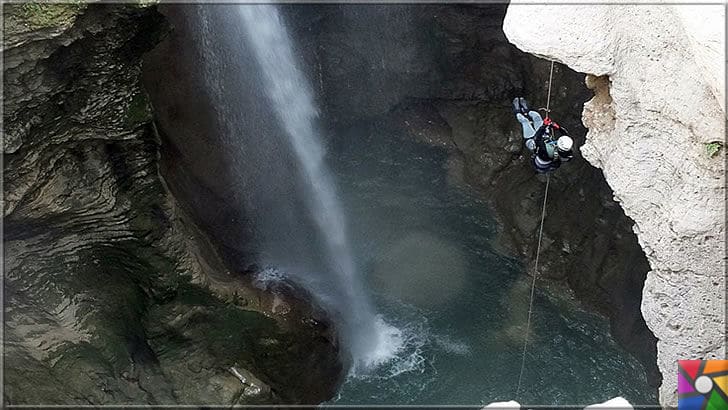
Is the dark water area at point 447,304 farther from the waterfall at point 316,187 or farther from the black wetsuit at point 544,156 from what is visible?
the black wetsuit at point 544,156

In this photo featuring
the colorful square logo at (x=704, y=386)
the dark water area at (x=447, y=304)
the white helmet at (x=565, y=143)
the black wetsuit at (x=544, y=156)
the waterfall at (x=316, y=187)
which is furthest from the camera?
the waterfall at (x=316, y=187)

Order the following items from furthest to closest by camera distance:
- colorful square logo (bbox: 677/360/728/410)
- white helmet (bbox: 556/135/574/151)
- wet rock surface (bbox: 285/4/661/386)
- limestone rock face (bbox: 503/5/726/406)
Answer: wet rock surface (bbox: 285/4/661/386) < white helmet (bbox: 556/135/574/151) < limestone rock face (bbox: 503/5/726/406) < colorful square logo (bbox: 677/360/728/410)

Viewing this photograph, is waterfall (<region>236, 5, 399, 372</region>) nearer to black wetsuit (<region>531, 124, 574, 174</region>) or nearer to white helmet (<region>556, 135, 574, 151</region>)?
black wetsuit (<region>531, 124, 574, 174</region>)

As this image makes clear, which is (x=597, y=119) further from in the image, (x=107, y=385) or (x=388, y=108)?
(x=107, y=385)

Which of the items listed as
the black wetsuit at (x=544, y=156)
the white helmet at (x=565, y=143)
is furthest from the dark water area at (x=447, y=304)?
the white helmet at (x=565, y=143)

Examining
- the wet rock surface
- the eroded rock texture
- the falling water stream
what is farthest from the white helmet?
the eroded rock texture

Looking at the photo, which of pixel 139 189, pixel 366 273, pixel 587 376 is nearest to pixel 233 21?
pixel 139 189

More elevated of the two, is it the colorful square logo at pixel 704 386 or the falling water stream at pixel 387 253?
the falling water stream at pixel 387 253
